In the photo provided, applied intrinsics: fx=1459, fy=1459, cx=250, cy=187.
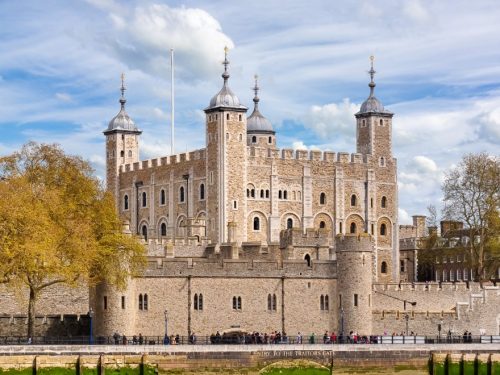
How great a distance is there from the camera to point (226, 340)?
69.6 metres

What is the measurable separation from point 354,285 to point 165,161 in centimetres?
3708

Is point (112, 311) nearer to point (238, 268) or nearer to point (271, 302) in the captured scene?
point (238, 268)

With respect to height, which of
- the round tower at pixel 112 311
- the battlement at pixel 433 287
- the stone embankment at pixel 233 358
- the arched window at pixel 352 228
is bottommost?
the stone embankment at pixel 233 358

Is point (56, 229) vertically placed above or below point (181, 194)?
below

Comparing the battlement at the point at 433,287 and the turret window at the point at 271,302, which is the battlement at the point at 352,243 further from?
the battlement at the point at 433,287

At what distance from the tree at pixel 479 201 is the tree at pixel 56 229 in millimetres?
28839

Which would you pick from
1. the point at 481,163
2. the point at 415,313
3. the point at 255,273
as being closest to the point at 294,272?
the point at 255,273

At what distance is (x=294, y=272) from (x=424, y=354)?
11818 millimetres

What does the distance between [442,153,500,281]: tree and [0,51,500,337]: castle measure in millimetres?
7790

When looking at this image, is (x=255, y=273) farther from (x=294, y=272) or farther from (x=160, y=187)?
(x=160, y=187)

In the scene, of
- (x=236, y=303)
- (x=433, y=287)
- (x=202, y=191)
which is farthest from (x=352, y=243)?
(x=202, y=191)

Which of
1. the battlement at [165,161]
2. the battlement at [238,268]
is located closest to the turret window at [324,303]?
the battlement at [238,268]

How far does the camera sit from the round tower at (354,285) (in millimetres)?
77562

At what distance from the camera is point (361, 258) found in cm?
7850
